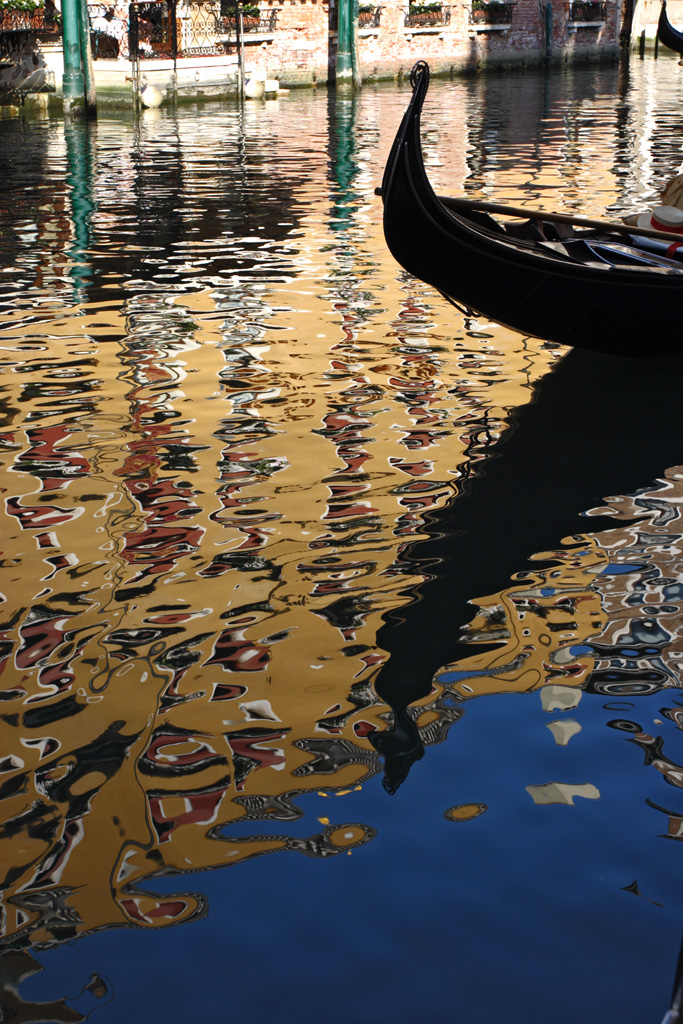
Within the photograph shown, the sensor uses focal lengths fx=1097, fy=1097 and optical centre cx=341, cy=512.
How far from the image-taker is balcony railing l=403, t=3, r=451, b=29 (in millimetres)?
22438

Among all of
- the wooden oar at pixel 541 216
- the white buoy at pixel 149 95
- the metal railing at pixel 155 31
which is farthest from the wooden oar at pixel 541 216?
the metal railing at pixel 155 31

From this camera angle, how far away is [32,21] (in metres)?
15.8

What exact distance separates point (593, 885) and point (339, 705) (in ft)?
2.10

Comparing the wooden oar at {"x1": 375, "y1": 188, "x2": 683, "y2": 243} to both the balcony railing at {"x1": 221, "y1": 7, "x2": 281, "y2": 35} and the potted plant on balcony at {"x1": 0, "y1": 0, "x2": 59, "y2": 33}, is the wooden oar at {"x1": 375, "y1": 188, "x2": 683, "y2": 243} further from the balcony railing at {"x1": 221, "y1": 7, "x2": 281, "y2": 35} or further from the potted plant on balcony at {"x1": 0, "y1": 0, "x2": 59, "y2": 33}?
the balcony railing at {"x1": 221, "y1": 7, "x2": 281, "y2": 35}

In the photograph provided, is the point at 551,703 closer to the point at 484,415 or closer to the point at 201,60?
the point at 484,415

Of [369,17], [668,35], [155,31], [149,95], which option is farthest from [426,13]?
[668,35]

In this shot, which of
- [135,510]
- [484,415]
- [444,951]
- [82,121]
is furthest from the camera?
[82,121]

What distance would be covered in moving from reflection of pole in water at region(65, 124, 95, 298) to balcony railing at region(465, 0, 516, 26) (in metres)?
12.5

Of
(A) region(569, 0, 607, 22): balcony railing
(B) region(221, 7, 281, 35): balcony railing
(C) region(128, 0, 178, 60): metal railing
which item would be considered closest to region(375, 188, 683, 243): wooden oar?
(C) region(128, 0, 178, 60): metal railing

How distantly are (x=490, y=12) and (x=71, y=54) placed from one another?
12891mm

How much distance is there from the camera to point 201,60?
56.4 ft

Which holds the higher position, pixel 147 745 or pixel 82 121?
pixel 82 121

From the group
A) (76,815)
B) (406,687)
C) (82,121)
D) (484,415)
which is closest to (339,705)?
(406,687)

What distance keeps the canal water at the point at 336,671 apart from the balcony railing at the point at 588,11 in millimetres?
24161
